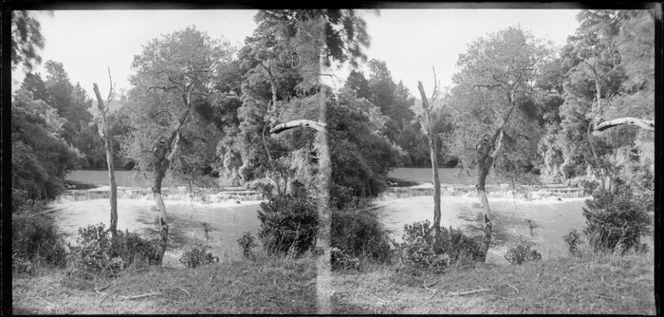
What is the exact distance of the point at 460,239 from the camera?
4.27m

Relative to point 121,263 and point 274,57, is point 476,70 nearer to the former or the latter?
point 274,57

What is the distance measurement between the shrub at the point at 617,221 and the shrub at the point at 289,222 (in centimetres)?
248

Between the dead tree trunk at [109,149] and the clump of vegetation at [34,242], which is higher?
the dead tree trunk at [109,149]

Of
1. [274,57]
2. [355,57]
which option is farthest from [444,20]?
[274,57]

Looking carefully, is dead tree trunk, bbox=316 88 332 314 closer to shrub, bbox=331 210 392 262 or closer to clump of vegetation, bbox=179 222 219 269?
shrub, bbox=331 210 392 262

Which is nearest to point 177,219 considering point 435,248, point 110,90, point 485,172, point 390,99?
point 110,90

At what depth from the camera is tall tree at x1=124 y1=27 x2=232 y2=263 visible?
4.12 m

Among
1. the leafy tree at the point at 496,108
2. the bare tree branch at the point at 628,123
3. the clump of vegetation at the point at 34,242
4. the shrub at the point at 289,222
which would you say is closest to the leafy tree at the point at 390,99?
the leafy tree at the point at 496,108

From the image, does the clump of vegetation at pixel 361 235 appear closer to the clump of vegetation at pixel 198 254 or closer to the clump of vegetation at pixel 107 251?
the clump of vegetation at pixel 198 254

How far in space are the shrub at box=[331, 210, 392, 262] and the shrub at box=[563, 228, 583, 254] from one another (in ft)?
5.22

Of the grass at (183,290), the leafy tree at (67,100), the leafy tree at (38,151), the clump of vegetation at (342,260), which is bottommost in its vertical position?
the grass at (183,290)

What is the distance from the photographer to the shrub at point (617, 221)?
4.18 metres

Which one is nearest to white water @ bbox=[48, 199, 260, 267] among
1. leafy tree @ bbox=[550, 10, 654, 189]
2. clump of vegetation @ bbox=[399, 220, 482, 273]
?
clump of vegetation @ bbox=[399, 220, 482, 273]

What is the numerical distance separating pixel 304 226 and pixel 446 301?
1.40m
